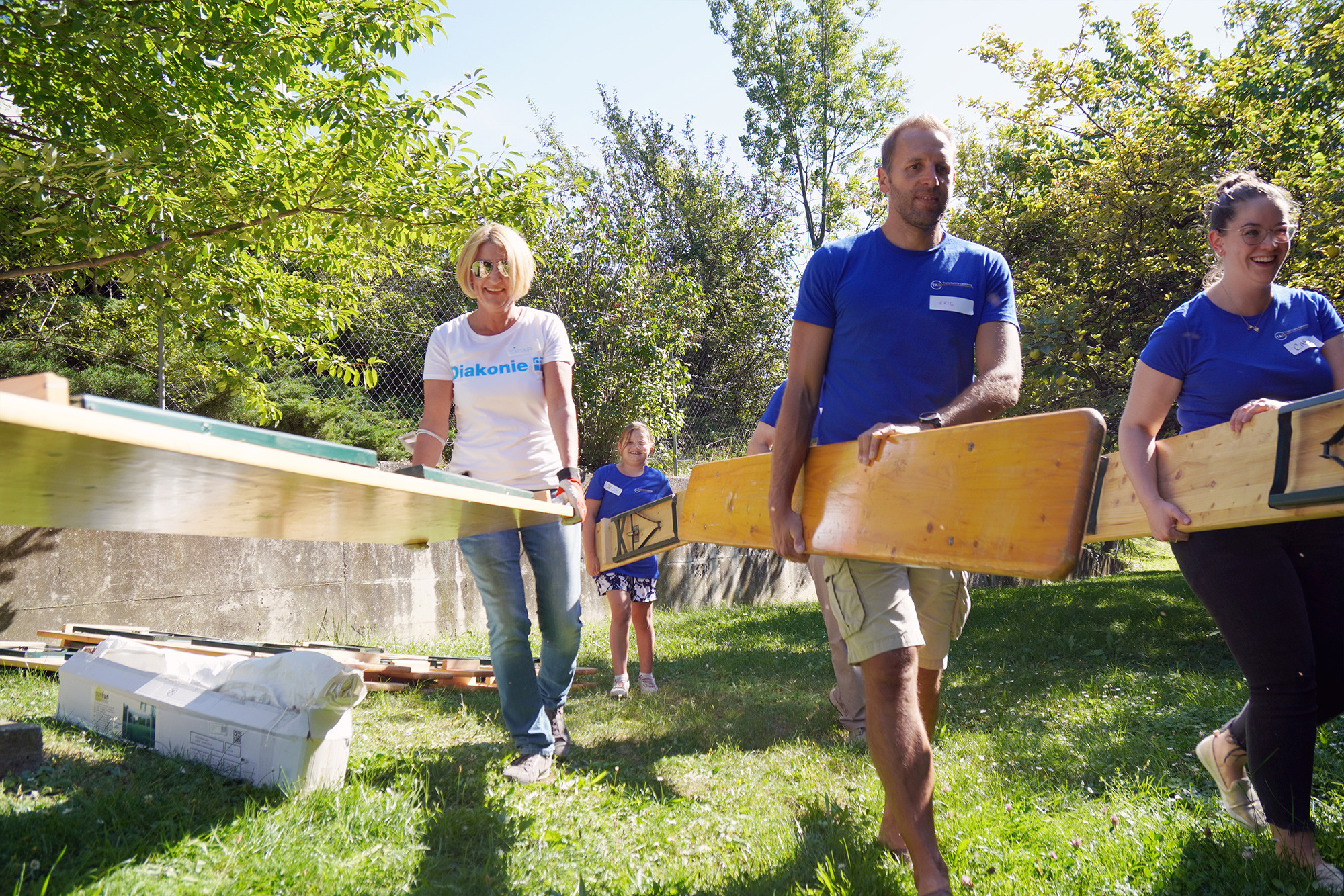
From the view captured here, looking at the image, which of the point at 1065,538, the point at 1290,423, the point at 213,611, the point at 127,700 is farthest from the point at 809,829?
the point at 213,611

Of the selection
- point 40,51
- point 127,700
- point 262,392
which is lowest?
point 127,700

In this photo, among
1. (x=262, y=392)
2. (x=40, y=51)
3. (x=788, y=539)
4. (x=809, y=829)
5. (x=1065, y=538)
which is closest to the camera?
(x=1065, y=538)

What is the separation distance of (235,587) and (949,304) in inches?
227

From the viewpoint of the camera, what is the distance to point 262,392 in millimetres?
6871

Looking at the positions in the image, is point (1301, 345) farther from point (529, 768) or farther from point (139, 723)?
point (139, 723)

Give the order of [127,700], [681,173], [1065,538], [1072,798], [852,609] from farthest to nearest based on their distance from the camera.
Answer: [681,173], [127,700], [1072,798], [852,609], [1065,538]

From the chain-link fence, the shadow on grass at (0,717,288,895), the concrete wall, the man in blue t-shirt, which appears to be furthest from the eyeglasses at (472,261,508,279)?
the chain-link fence

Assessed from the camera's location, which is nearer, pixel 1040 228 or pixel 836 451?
pixel 836 451

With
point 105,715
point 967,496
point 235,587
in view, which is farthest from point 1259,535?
point 235,587

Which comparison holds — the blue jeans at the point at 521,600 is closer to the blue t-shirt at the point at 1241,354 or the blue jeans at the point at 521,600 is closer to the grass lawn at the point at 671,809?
the grass lawn at the point at 671,809

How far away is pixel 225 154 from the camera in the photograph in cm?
540

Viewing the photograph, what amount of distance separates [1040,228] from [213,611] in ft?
28.7

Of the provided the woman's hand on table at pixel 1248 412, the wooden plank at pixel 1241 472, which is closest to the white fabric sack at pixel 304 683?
the wooden plank at pixel 1241 472

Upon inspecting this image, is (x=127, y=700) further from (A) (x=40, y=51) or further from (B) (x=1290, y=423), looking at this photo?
(B) (x=1290, y=423)
